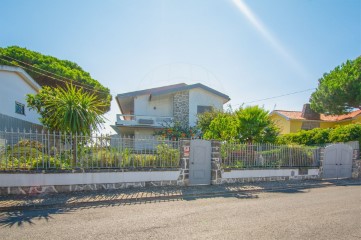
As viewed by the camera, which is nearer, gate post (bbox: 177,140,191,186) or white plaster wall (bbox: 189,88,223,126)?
gate post (bbox: 177,140,191,186)

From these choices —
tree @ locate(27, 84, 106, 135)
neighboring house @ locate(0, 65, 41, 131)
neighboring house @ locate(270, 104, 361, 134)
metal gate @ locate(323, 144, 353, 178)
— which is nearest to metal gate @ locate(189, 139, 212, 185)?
tree @ locate(27, 84, 106, 135)

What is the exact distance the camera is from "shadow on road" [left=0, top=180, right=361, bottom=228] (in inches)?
227

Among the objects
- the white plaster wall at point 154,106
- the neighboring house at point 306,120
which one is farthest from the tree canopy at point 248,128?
the neighboring house at point 306,120

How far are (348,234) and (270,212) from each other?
5.95ft

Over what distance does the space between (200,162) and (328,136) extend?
12640 mm

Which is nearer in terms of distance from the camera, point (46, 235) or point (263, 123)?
point (46, 235)

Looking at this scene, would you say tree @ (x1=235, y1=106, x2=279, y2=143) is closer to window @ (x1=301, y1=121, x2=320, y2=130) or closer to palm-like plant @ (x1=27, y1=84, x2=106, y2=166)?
palm-like plant @ (x1=27, y1=84, x2=106, y2=166)

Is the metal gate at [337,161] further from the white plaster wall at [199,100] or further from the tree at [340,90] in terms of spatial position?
the white plaster wall at [199,100]

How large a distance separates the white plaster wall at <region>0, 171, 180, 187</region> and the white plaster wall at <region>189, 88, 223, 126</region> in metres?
12.4

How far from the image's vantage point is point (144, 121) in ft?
67.1

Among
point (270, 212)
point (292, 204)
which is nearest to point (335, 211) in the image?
point (292, 204)

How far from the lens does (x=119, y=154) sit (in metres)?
8.85

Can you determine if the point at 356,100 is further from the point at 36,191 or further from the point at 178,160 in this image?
the point at 36,191

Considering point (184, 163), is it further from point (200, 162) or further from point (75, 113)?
point (75, 113)
